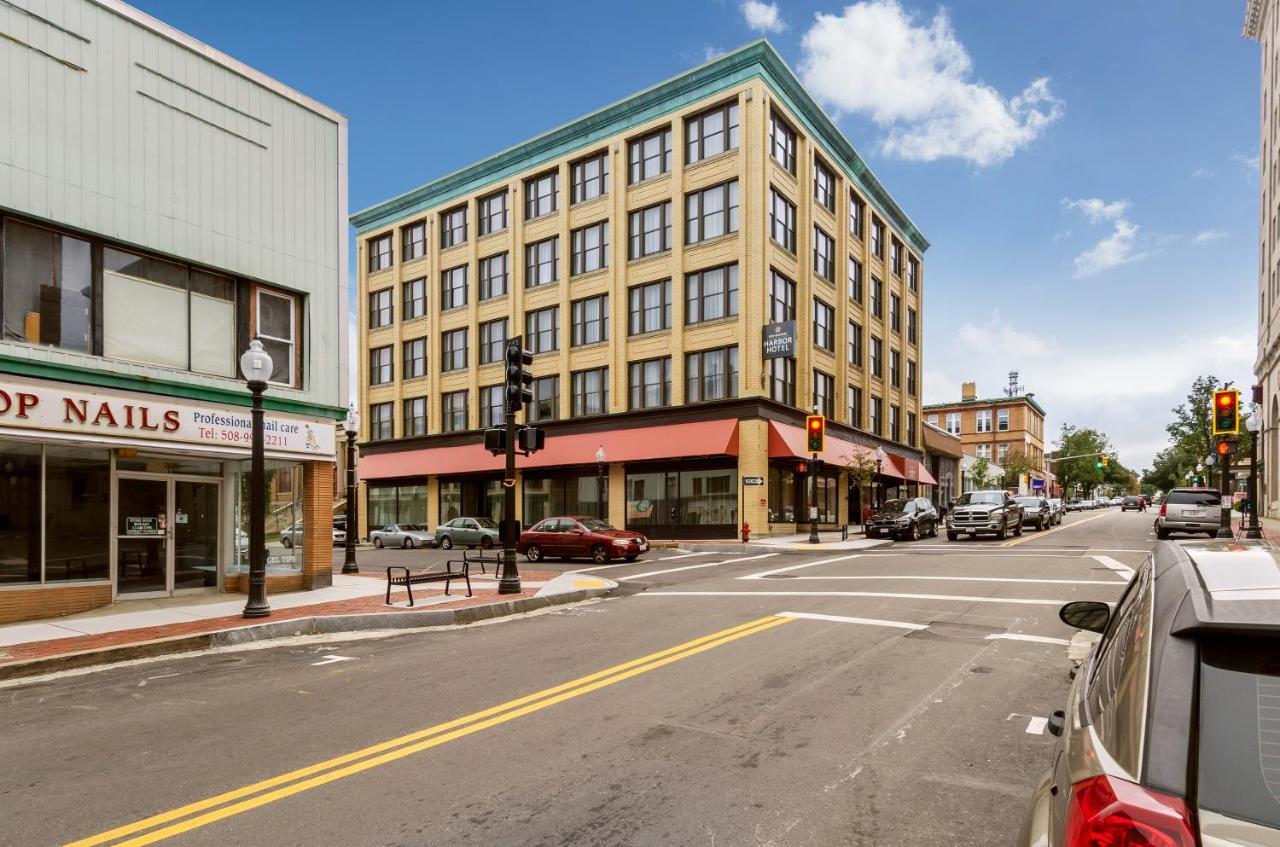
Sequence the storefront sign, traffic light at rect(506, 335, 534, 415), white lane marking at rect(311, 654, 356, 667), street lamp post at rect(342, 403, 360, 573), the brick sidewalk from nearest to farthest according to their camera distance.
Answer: white lane marking at rect(311, 654, 356, 667) < the brick sidewalk < traffic light at rect(506, 335, 534, 415) < street lamp post at rect(342, 403, 360, 573) < the storefront sign

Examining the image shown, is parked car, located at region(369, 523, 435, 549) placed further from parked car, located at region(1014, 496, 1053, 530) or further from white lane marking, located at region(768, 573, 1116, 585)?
parked car, located at region(1014, 496, 1053, 530)

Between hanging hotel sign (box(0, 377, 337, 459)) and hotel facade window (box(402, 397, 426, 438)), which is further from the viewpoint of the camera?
hotel facade window (box(402, 397, 426, 438))

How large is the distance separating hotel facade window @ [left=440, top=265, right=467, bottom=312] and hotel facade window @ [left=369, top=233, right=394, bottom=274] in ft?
17.5

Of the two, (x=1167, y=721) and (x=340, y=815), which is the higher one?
(x=1167, y=721)

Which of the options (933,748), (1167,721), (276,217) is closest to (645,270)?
(276,217)

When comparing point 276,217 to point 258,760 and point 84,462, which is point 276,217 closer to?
point 84,462

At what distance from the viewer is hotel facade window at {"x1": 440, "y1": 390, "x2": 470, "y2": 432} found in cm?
4328

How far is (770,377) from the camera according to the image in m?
33.1

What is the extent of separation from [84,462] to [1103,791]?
14.8 meters

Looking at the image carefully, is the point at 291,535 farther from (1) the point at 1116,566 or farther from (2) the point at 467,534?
(1) the point at 1116,566

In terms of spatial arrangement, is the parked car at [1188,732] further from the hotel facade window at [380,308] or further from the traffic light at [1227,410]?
the hotel facade window at [380,308]

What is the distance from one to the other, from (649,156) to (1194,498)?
25627 mm

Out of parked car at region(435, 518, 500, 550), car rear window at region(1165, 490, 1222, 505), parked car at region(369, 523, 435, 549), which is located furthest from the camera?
parked car at region(369, 523, 435, 549)

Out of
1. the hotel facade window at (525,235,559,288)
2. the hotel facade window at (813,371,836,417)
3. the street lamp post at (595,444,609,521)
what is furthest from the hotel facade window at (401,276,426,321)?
the hotel facade window at (813,371,836,417)
